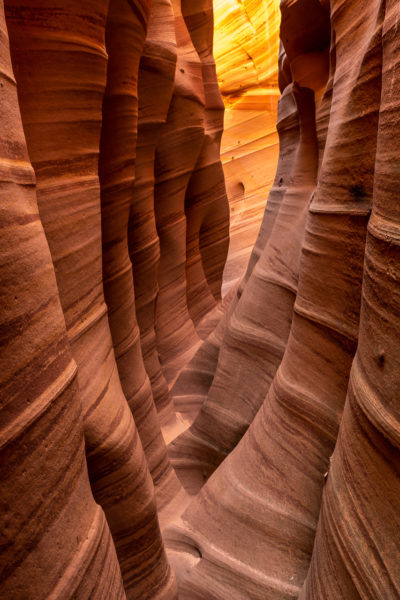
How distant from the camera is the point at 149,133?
10.3 ft

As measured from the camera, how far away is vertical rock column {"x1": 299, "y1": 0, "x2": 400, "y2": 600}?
114cm

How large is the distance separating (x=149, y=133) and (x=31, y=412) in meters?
2.38

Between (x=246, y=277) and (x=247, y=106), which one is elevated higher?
(x=247, y=106)

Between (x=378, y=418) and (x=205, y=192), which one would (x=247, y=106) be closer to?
(x=205, y=192)

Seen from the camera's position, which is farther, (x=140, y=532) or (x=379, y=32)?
(x=140, y=532)

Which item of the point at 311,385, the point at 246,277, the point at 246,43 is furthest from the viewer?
the point at 246,43

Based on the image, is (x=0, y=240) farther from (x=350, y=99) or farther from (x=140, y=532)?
(x=140, y=532)

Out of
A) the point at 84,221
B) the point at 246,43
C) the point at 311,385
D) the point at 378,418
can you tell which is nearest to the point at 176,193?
the point at 84,221

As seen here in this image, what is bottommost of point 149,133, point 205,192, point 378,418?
point 378,418

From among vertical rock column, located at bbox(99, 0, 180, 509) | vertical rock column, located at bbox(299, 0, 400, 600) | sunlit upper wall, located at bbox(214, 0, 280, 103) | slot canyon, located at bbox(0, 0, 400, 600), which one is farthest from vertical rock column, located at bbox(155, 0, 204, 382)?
sunlit upper wall, located at bbox(214, 0, 280, 103)

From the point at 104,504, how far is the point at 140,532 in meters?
0.20

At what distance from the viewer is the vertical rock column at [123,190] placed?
87.3 inches

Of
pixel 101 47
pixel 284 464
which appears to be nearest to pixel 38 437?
pixel 284 464

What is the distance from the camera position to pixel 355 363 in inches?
53.4
